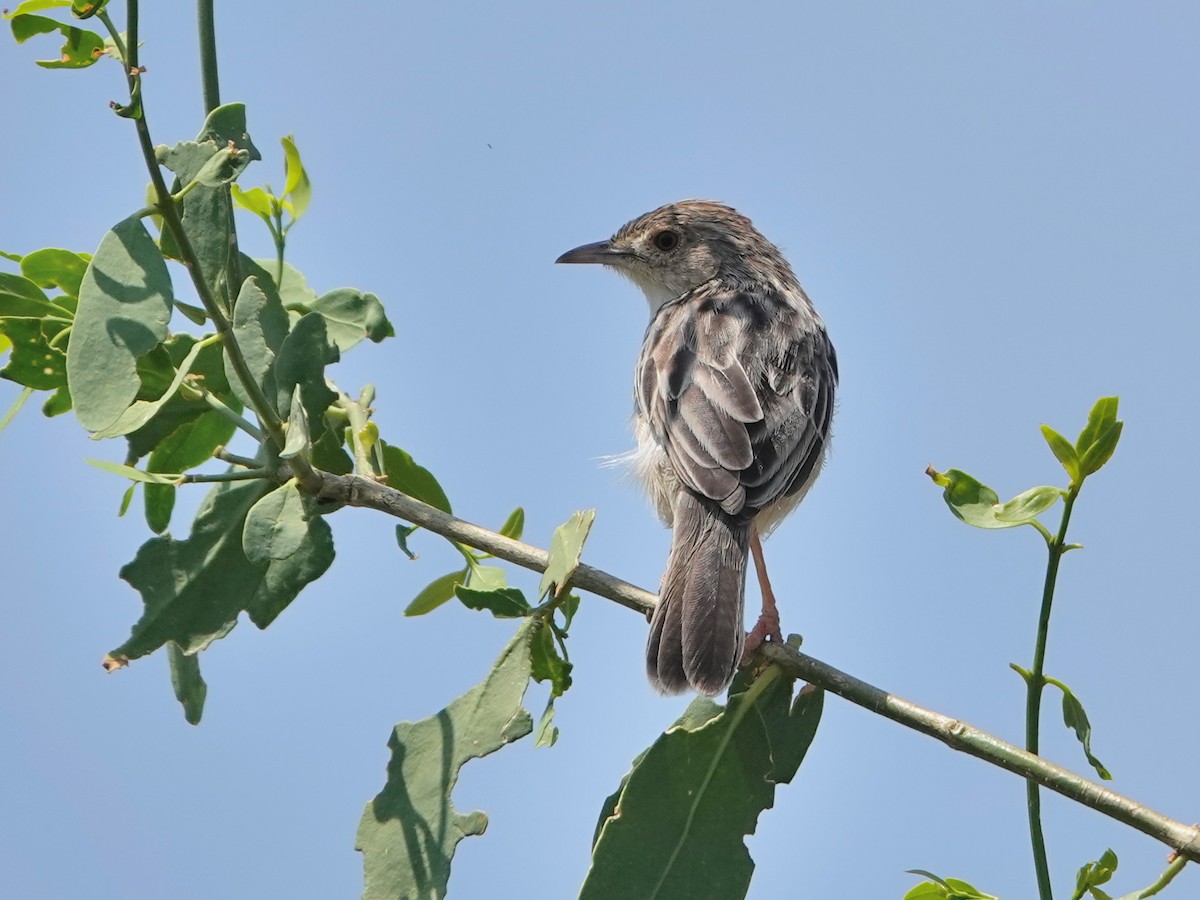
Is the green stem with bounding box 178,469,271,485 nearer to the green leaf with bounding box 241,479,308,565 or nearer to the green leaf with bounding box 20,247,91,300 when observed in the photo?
the green leaf with bounding box 241,479,308,565

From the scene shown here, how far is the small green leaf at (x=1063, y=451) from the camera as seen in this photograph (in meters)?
3.01

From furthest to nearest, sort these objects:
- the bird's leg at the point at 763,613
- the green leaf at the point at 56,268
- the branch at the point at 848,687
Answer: the bird's leg at the point at 763,613 → the green leaf at the point at 56,268 → the branch at the point at 848,687

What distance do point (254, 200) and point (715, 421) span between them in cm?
218

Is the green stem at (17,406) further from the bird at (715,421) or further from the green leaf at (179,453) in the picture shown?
the bird at (715,421)

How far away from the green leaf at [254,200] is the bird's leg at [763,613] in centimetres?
203

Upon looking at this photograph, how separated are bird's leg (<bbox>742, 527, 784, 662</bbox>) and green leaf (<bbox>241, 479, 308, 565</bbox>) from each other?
1694mm

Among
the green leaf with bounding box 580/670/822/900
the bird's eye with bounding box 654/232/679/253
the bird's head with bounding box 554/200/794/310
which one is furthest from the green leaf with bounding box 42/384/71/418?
the bird's eye with bounding box 654/232/679/253

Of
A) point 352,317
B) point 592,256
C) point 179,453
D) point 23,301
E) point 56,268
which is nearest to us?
point 23,301

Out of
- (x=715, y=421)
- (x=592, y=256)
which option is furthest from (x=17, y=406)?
(x=592, y=256)

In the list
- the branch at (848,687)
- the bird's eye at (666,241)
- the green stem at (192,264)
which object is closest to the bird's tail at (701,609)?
the branch at (848,687)

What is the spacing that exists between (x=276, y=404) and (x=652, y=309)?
4.96 metres

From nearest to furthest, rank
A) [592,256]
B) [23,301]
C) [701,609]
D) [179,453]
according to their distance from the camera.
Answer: [23,301] < [179,453] < [701,609] < [592,256]

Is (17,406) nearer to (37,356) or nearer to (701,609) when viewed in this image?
(37,356)

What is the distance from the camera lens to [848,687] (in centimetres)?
332
